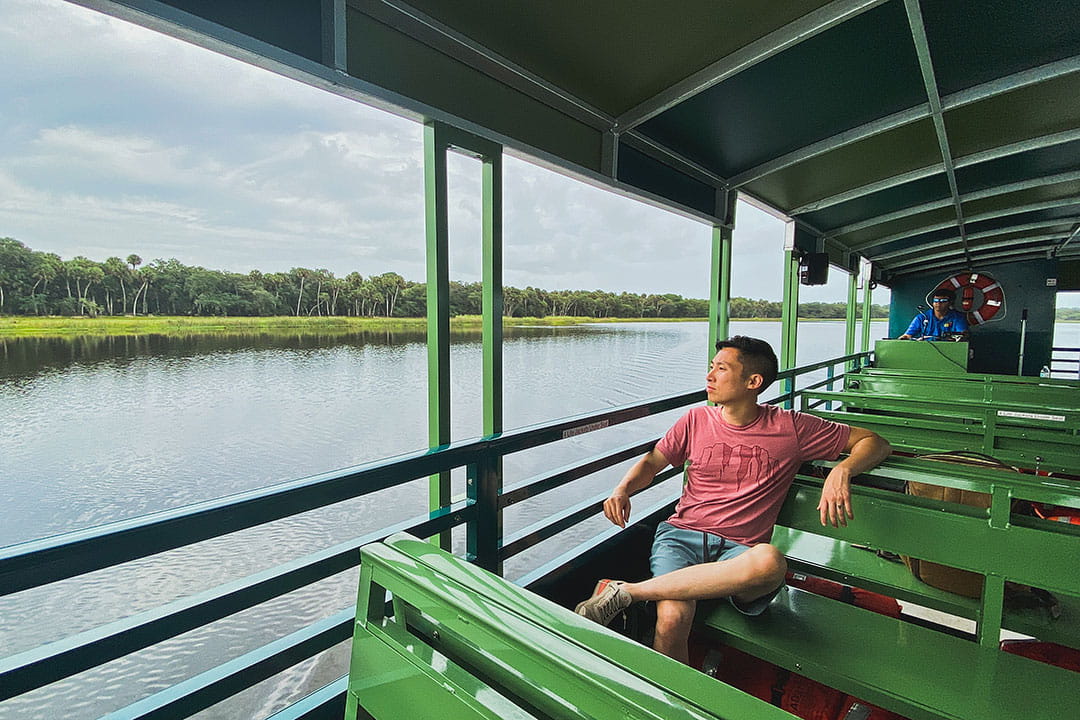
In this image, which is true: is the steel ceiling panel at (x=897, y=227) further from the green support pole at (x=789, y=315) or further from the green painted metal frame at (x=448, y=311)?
the green painted metal frame at (x=448, y=311)

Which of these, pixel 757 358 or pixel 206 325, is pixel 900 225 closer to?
pixel 757 358

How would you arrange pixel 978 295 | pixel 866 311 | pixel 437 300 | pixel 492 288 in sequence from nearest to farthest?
pixel 437 300 < pixel 492 288 < pixel 866 311 < pixel 978 295

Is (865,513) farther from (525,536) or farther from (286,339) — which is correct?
(286,339)

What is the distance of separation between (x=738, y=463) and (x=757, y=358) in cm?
39

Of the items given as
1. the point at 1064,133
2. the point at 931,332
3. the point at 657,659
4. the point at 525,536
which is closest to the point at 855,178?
the point at 1064,133

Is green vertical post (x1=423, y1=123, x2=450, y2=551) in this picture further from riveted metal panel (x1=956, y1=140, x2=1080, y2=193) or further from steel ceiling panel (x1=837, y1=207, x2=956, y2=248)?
steel ceiling panel (x1=837, y1=207, x2=956, y2=248)

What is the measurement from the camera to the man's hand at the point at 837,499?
5.20ft

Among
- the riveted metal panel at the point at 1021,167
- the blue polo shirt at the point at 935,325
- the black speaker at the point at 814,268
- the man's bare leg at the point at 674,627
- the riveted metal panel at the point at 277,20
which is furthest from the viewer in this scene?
the blue polo shirt at the point at 935,325

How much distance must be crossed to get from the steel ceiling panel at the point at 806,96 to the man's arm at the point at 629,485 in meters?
1.81

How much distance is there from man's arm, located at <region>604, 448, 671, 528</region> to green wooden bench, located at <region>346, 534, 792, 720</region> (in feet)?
3.20

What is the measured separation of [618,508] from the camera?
1.80 meters

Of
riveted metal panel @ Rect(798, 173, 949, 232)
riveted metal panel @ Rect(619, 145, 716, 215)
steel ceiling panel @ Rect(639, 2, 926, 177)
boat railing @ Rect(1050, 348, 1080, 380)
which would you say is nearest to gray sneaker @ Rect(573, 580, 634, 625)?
riveted metal panel @ Rect(619, 145, 716, 215)

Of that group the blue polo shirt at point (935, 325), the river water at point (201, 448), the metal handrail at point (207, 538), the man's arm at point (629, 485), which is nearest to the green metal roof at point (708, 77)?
Answer: the river water at point (201, 448)

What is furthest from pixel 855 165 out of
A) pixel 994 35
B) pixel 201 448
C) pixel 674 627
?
pixel 201 448
